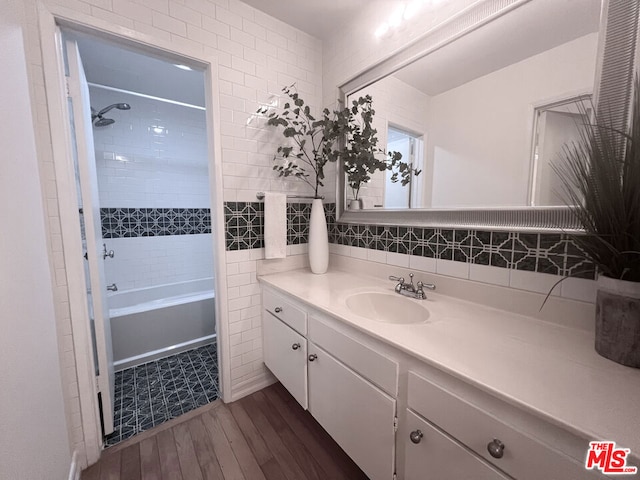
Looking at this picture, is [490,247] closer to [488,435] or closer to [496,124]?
[496,124]

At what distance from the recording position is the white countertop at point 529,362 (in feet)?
1.61

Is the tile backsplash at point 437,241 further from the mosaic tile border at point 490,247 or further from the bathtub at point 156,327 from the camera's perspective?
the bathtub at point 156,327

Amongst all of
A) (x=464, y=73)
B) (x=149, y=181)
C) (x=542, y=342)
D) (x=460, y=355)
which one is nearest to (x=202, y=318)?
(x=149, y=181)

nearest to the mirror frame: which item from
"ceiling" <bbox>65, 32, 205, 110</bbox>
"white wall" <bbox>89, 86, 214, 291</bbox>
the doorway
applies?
the doorway

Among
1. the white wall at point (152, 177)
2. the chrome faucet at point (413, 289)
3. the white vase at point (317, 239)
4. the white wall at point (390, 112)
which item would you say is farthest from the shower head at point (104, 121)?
the chrome faucet at point (413, 289)

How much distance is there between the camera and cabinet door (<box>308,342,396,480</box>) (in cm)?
87

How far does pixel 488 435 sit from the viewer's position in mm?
603

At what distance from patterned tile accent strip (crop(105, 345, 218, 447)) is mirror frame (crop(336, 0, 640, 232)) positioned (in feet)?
5.35

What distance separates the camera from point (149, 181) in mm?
2758

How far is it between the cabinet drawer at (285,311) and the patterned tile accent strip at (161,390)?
2.46 ft

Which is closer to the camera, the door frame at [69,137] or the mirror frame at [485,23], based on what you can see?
the mirror frame at [485,23]
